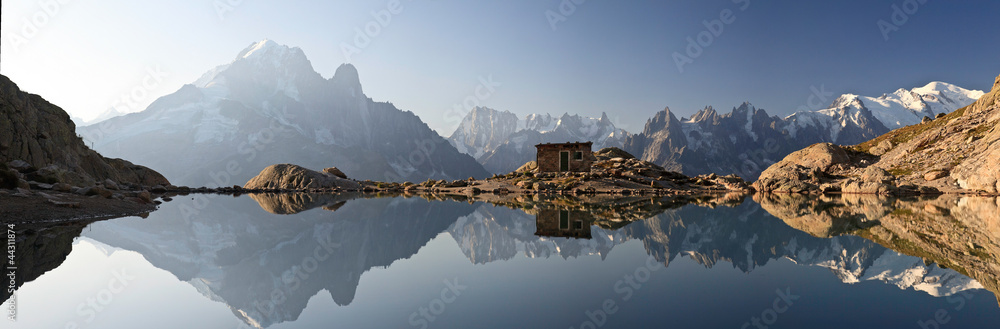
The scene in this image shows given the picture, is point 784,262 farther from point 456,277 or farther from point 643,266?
point 456,277

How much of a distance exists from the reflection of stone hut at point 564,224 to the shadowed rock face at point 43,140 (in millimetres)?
30529

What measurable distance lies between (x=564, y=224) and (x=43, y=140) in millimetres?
43782

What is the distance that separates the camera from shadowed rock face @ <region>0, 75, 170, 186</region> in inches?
1176

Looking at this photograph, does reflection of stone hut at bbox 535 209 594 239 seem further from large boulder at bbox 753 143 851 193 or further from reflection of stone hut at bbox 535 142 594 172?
large boulder at bbox 753 143 851 193

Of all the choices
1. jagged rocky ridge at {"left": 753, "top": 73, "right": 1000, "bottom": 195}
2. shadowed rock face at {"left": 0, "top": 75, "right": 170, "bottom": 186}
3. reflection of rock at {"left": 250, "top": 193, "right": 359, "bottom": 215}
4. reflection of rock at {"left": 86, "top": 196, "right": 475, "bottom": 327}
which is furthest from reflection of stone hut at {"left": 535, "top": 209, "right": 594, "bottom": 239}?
jagged rocky ridge at {"left": 753, "top": 73, "right": 1000, "bottom": 195}

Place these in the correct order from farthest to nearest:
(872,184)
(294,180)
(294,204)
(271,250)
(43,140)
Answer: (294,180) < (872,184) < (43,140) < (294,204) < (271,250)

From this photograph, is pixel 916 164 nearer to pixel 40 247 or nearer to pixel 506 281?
pixel 506 281

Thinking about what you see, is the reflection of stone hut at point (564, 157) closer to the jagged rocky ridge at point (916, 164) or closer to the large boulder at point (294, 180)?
the jagged rocky ridge at point (916, 164)

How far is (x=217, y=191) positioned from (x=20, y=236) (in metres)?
45.0

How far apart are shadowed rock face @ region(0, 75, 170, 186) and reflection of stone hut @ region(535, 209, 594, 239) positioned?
30.5 m

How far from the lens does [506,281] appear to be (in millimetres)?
7844

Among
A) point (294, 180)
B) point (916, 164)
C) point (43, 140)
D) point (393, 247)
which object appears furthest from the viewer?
point (916, 164)

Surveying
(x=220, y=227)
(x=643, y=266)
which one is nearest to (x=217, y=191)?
(x=220, y=227)

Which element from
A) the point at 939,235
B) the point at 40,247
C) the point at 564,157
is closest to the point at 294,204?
the point at 40,247
